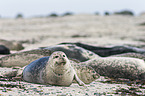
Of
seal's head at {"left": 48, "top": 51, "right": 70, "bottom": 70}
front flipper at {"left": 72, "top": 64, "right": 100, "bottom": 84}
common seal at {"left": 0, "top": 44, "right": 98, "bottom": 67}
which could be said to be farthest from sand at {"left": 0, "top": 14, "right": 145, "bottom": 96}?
common seal at {"left": 0, "top": 44, "right": 98, "bottom": 67}

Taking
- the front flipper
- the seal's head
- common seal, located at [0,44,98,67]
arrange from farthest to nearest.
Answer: common seal, located at [0,44,98,67] → the front flipper → the seal's head

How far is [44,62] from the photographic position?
A: 4508 millimetres

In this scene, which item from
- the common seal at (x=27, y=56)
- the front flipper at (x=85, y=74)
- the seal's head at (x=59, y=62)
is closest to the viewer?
the seal's head at (x=59, y=62)

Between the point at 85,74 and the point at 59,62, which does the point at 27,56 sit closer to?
the point at 85,74

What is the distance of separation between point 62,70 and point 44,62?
534 mm

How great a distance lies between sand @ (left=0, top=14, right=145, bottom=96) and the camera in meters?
4.07

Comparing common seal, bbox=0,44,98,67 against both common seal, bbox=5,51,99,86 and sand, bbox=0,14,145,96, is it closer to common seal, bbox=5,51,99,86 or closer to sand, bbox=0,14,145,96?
sand, bbox=0,14,145,96

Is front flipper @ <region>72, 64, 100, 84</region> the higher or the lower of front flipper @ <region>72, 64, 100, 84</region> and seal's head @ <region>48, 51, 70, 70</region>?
the lower

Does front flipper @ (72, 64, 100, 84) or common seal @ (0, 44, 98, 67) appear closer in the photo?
front flipper @ (72, 64, 100, 84)

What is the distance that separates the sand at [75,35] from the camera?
407 centimetres

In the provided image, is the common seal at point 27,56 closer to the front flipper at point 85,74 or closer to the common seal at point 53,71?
the front flipper at point 85,74

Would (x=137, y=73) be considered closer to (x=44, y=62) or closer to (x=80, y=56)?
(x=80, y=56)

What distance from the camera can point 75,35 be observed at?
17.7 meters

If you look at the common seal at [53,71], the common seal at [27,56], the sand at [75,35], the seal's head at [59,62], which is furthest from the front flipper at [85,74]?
the common seal at [27,56]
